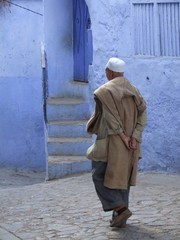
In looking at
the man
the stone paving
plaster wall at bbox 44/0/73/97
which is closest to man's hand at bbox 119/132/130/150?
the man

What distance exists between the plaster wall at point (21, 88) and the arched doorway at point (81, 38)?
1827mm

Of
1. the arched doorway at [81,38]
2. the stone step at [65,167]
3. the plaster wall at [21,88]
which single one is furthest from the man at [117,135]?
the plaster wall at [21,88]

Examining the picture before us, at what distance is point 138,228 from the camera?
7.12m

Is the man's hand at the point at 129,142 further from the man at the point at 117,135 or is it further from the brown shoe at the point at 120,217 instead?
the brown shoe at the point at 120,217

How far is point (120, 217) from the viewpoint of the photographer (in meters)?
7.00

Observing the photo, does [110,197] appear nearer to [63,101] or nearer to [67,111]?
[67,111]

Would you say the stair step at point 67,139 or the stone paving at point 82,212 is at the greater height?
the stair step at point 67,139

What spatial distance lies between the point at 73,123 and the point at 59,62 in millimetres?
2056

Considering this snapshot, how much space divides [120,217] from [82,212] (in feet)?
3.65

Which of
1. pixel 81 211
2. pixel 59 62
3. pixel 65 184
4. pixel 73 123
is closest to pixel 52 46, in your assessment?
pixel 59 62

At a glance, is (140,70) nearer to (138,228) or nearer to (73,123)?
(73,123)

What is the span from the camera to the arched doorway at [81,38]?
13500 millimetres

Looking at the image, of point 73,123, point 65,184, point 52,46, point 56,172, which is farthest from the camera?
point 52,46

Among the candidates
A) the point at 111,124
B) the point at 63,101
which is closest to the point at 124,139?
the point at 111,124
